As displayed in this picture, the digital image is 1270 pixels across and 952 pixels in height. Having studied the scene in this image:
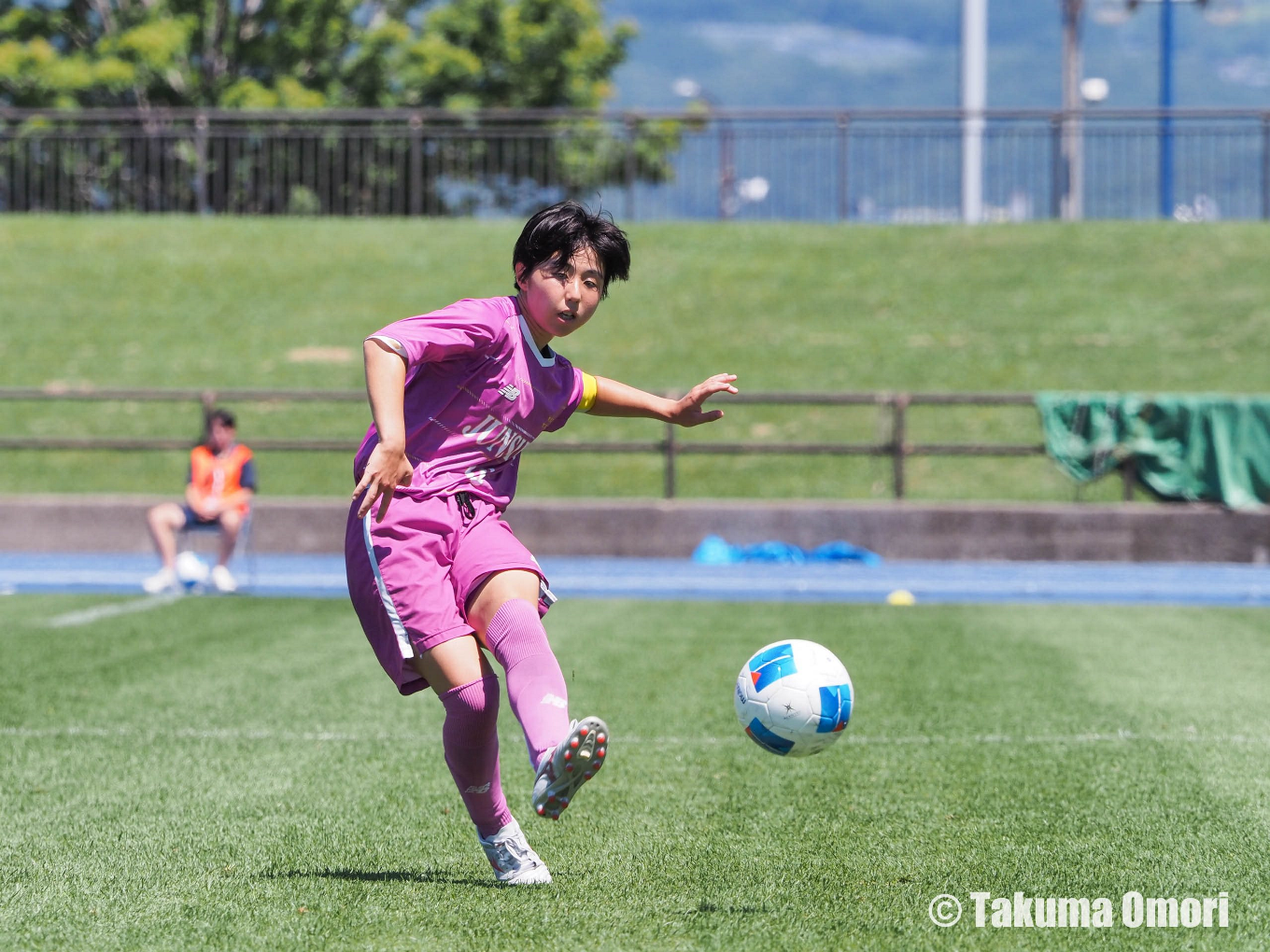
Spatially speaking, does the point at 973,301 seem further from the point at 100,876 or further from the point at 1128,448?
the point at 100,876

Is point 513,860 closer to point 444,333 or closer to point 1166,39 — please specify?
point 444,333

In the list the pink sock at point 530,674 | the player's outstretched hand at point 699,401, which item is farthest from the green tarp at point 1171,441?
the pink sock at point 530,674

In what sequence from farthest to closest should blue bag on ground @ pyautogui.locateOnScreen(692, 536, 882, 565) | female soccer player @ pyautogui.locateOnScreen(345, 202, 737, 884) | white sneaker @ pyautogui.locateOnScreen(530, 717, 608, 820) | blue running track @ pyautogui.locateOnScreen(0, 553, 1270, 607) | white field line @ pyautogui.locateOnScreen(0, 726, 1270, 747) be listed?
blue bag on ground @ pyautogui.locateOnScreen(692, 536, 882, 565) → blue running track @ pyautogui.locateOnScreen(0, 553, 1270, 607) → white field line @ pyautogui.locateOnScreen(0, 726, 1270, 747) → female soccer player @ pyautogui.locateOnScreen(345, 202, 737, 884) → white sneaker @ pyautogui.locateOnScreen(530, 717, 608, 820)

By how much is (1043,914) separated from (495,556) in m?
1.71

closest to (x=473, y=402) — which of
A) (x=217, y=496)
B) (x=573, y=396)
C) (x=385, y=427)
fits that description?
(x=573, y=396)

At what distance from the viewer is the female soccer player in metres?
3.91

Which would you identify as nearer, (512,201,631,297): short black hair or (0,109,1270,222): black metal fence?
(512,201,631,297): short black hair

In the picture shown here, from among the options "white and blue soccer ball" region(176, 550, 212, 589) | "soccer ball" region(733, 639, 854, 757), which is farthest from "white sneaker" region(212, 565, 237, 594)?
"soccer ball" region(733, 639, 854, 757)

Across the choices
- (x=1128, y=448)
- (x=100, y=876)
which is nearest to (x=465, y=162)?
(x=1128, y=448)

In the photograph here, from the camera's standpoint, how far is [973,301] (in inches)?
846

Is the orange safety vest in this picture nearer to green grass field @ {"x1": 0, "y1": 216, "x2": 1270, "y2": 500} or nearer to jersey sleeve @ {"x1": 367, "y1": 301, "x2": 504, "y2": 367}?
green grass field @ {"x1": 0, "y1": 216, "x2": 1270, "y2": 500}

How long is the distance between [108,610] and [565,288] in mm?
8619

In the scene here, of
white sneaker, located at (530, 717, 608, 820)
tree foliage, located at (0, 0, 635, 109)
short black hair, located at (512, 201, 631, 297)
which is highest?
tree foliage, located at (0, 0, 635, 109)

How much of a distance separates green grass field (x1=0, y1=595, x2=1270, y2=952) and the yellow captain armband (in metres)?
1.37
